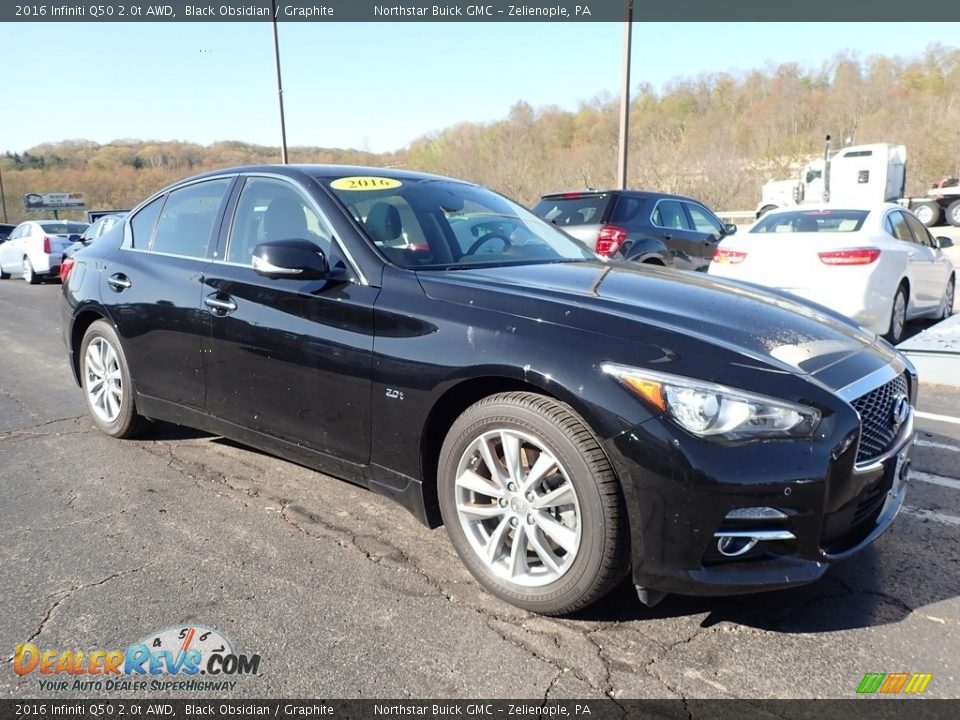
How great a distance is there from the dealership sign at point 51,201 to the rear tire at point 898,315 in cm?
Result: 5967

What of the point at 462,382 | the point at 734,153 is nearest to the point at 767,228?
the point at 462,382

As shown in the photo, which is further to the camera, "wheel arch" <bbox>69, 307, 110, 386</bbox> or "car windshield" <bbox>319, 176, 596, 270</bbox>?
"wheel arch" <bbox>69, 307, 110, 386</bbox>

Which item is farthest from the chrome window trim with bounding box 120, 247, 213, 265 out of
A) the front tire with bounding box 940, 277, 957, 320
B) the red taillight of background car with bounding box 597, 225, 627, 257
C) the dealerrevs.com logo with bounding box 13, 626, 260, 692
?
the front tire with bounding box 940, 277, 957, 320

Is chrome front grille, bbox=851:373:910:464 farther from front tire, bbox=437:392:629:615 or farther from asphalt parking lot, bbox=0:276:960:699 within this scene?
front tire, bbox=437:392:629:615

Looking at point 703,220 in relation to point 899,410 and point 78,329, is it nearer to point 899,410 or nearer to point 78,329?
point 899,410

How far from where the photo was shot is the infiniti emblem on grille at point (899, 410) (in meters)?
2.70

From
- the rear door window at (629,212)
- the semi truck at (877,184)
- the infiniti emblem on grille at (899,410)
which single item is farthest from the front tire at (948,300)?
the semi truck at (877,184)

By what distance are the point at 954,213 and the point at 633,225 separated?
73.6 ft

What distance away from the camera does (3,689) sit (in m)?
2.19

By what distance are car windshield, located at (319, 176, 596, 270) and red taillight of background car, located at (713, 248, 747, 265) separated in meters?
3.95

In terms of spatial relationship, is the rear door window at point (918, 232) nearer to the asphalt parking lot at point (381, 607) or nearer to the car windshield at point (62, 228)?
the asphalt parking lot at point (381, 607)

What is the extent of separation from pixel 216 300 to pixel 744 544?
104 inches

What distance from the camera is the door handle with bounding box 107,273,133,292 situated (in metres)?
4.29

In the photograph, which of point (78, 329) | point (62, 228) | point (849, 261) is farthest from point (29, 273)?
point (849, 261)
